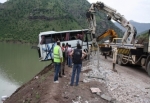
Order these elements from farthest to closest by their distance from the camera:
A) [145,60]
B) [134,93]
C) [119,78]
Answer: [145,60] → [119,78] → [134,93]

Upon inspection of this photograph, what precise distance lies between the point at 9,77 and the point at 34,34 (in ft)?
230

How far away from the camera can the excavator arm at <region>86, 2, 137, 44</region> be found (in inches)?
740

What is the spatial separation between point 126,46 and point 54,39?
20.0 ft

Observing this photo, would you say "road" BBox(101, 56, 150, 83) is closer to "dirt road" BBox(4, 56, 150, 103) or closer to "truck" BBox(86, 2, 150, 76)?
"truck" BBox(86, 2, 150, 76)

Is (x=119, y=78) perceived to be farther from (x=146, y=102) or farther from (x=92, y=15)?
(x=92, y=15)

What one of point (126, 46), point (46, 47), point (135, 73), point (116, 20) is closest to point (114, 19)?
point (116, 20)

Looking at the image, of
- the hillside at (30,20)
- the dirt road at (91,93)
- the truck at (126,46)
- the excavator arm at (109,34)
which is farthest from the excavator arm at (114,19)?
the hillside at (30,20)

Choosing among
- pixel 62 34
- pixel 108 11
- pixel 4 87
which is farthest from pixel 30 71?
pixel 108 11

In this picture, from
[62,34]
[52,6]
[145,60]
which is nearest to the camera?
[145,60]

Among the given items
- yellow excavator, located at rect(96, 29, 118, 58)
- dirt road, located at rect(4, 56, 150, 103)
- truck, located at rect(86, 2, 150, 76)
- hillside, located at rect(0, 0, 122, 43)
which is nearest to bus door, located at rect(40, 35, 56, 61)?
truck, located at rect(86, 2, 150, 76)

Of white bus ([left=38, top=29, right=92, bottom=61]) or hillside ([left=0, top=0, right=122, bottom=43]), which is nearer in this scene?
white bus ([left=38, top=29, right=92, bottom=61])

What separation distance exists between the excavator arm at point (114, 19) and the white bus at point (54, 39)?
101 cm

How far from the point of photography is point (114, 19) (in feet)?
65.8

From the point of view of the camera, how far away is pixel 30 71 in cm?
2991
